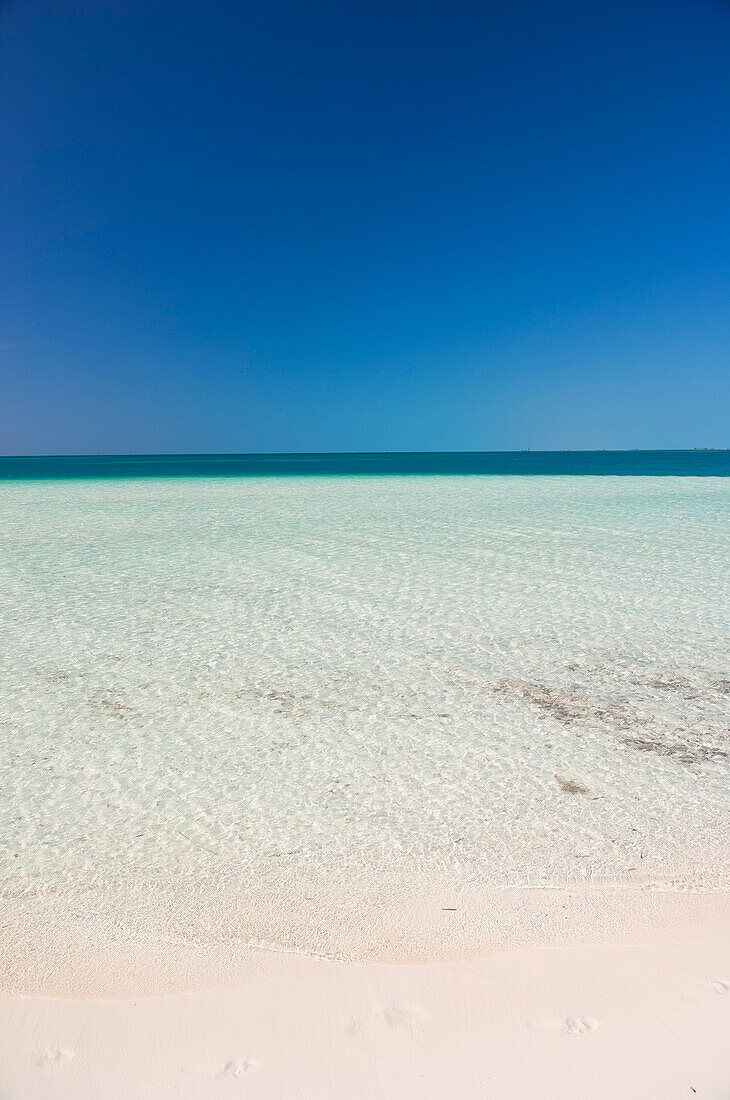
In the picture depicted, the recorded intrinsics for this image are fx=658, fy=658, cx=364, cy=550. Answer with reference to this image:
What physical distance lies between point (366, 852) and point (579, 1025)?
0.61m

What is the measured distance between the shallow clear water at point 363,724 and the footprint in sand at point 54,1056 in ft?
1.35

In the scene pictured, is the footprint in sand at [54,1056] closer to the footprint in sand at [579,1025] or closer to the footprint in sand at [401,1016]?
the footprint in sand at [401,1016]

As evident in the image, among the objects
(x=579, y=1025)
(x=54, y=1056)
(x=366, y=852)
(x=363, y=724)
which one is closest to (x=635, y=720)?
(x=363, y=724)

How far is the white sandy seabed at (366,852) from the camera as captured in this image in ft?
3.67

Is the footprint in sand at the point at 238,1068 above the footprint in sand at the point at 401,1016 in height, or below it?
below

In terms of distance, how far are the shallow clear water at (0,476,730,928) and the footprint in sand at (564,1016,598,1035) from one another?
0.36 m

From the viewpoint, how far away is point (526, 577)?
4.77 meters

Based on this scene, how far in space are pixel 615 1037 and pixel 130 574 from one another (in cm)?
453

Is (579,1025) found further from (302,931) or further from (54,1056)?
(54,1056)

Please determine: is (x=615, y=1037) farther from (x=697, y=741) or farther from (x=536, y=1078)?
(x=697, y=741)

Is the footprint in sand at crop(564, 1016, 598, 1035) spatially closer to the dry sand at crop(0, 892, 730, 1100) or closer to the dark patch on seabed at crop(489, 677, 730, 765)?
the dry sand at crop(0, 892, 730, 1100)

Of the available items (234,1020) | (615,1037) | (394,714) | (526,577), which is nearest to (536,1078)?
(615,1037)

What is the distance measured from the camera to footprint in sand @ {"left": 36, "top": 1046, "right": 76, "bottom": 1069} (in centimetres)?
110

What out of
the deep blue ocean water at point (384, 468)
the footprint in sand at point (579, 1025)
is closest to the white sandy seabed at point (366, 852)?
the footprint in sand at point (579, 1025)
